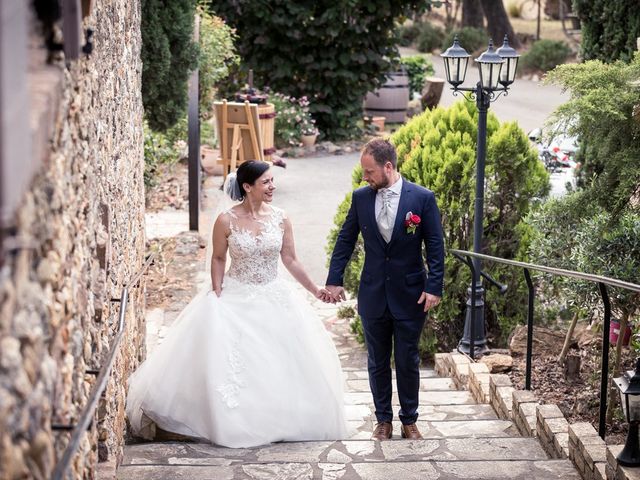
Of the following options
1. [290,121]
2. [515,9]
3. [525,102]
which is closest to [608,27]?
[290,121]

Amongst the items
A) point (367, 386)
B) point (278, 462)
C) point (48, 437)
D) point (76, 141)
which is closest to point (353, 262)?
point (367, 386)

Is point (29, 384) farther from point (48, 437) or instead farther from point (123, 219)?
point (123, 219)

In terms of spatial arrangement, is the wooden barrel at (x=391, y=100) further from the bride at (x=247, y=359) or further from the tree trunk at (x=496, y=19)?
the bride at (x=247, y=359)

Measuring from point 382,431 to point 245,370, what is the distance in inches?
34.6

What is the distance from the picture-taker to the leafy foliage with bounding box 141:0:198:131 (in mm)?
9695

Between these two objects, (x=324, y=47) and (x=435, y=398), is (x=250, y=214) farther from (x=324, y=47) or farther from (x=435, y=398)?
(x=324, y=47)

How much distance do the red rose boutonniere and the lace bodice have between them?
808mm

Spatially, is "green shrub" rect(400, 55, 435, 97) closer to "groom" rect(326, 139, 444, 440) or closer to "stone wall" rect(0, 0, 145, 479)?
"stone wall" rect(0, 0, 145, 479)

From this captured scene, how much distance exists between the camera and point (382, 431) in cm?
562

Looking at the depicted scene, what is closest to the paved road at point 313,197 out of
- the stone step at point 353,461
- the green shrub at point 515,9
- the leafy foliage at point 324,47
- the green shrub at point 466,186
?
the leafy foliage at point 324,47

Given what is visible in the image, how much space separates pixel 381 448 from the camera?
5188mm

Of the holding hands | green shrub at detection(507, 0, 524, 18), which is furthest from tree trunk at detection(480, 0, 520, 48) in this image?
the holding hands

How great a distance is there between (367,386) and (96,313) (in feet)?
12.4

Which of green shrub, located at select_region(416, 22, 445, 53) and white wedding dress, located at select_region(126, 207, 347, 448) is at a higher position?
green shrub, located at select_region(416, 22, 445, 53)
